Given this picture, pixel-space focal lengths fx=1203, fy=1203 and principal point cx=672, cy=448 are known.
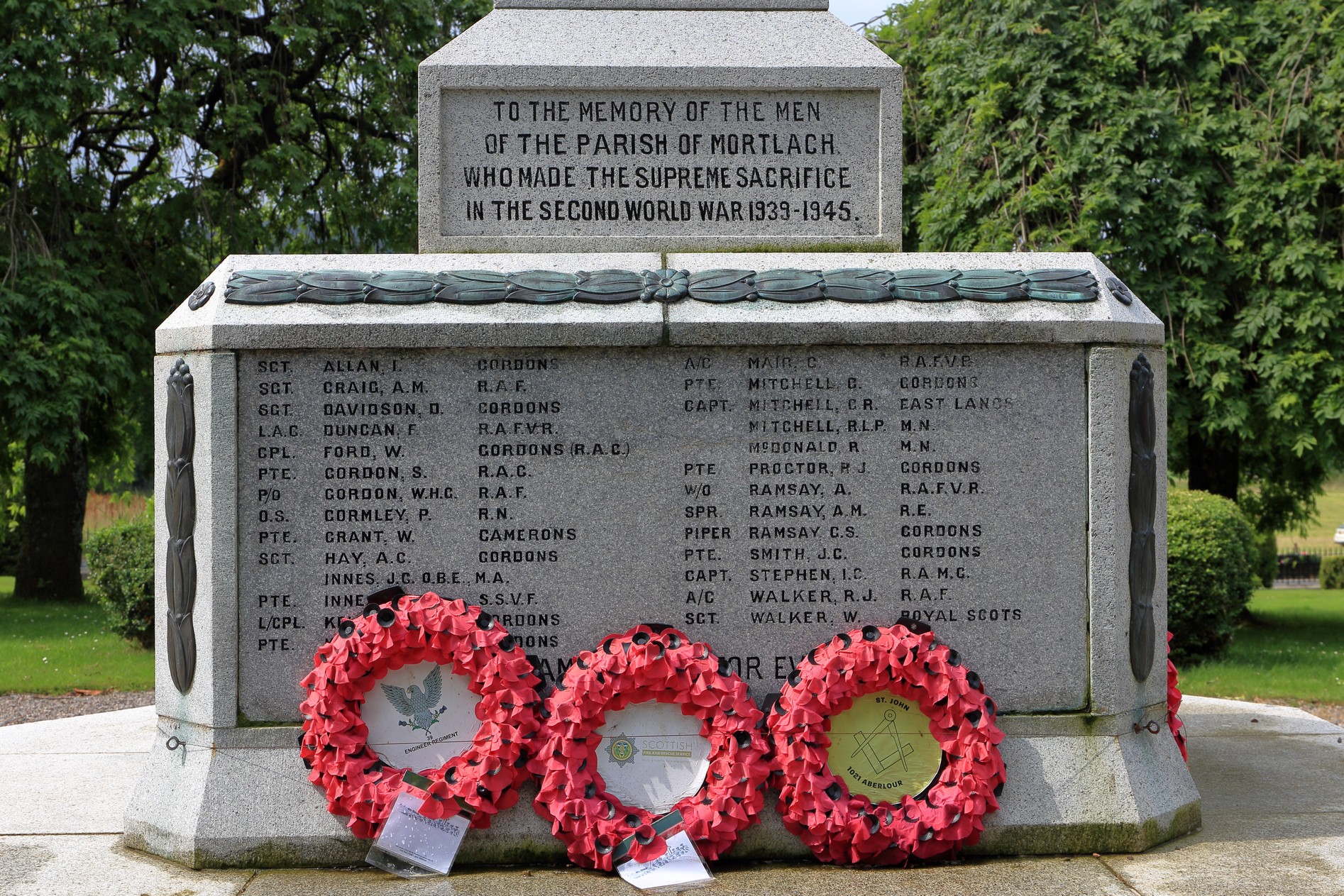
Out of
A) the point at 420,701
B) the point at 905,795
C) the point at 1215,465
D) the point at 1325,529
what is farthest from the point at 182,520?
the point at 1325,529

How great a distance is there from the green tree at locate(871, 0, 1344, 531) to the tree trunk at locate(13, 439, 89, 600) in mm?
11800

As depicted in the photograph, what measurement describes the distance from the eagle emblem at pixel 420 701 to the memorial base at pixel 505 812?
1.39 feet

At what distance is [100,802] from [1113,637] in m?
4.64

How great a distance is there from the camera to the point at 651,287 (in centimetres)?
510

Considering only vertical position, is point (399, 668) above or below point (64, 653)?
above

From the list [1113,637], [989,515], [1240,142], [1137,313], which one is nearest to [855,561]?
[989,515]

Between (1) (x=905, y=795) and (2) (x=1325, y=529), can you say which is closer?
(1) (x=905, y=795)

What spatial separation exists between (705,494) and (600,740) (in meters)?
1.09

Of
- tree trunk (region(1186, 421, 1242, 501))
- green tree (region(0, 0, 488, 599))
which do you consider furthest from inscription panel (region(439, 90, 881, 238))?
tree trunk (region(1186, 421, 1242, 501))

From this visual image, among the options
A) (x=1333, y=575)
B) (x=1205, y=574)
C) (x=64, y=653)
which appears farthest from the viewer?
(x=1333, y=575)

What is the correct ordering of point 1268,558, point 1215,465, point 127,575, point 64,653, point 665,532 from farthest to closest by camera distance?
point 1268,558 < point 1215,465 < point 64,653 < point 127,575 < point 665,532

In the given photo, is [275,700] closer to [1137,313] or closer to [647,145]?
[647,145]

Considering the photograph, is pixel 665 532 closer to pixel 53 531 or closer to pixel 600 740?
pixel 600 740

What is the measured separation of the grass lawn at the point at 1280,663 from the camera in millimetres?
9875
